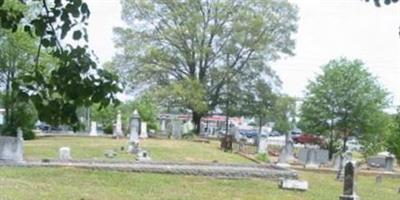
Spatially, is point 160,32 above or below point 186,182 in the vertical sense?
above

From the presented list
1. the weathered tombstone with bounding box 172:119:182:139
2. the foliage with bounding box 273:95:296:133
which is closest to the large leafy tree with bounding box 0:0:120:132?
the weathered tombstone with bounding box 172:119:182:139

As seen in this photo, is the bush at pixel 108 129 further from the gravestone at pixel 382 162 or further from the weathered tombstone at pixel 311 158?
the weathered tombstone at pixel 311 158

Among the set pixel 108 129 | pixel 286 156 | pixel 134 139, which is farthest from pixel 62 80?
pixel 108 129

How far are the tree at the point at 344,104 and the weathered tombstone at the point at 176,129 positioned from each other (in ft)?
38.8

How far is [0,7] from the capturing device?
3781mm

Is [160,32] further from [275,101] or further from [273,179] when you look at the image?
[273,179]

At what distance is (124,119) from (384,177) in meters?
30.2

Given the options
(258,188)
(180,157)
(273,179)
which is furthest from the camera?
(180,157)

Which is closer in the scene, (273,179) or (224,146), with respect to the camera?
→ (273,179)

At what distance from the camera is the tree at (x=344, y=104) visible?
4072 cm

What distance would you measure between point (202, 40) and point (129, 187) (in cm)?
4052

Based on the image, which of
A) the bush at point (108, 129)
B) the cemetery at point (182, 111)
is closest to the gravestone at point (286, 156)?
the cemetery at point (182, 111)

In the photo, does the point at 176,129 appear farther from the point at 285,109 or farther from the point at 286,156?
the point at 286,156

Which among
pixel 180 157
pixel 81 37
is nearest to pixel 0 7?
pixel 81 37
